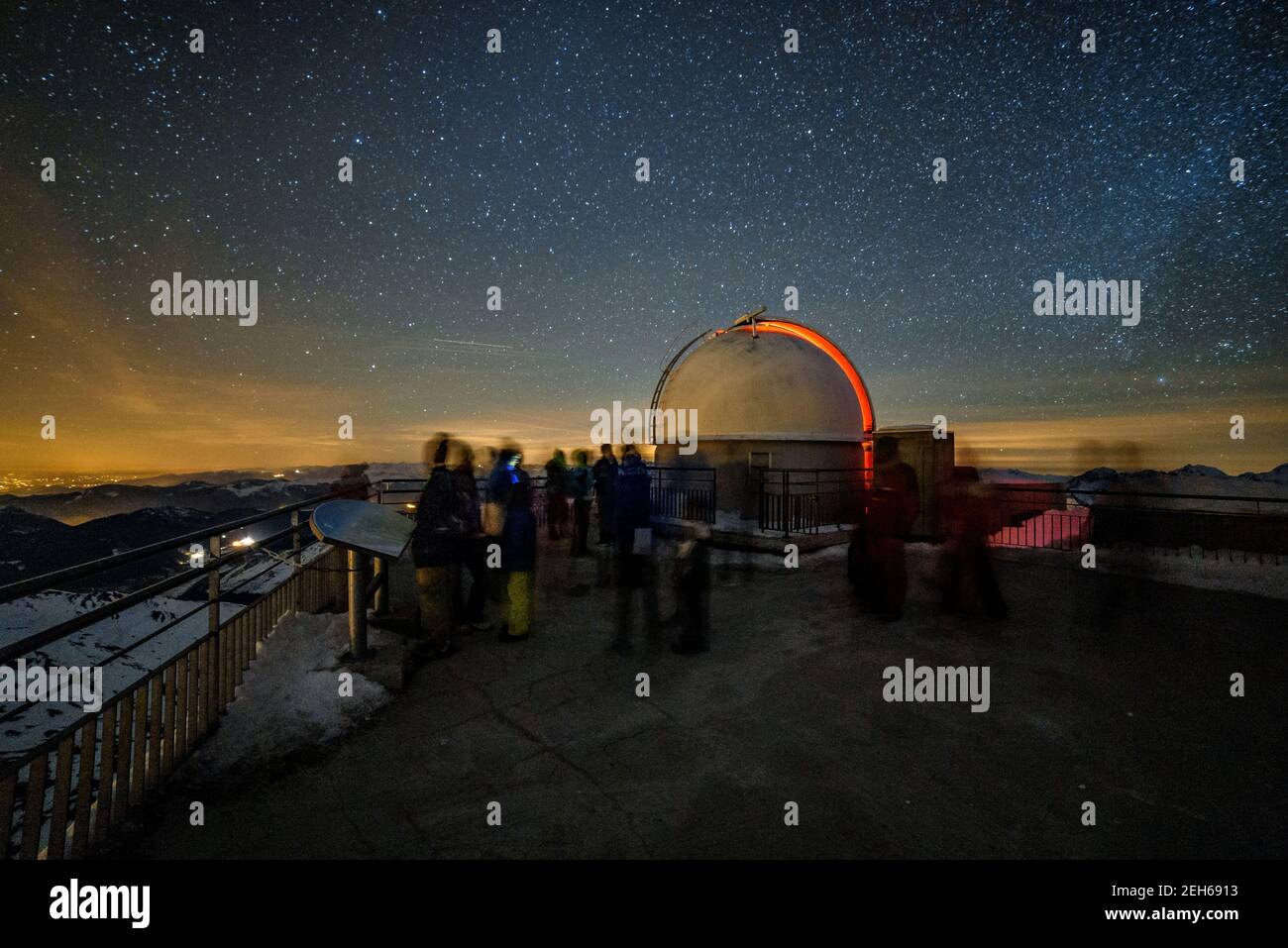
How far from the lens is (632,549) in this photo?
7.06m

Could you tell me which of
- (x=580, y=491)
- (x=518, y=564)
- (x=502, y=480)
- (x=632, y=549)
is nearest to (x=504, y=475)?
(x=502, y=480)

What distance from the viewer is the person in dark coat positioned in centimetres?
1012

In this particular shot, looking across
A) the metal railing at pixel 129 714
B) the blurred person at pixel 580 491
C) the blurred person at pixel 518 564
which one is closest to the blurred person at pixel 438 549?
the blurred person at pixel 518 564

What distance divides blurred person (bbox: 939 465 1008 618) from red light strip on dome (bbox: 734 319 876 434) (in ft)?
36.6

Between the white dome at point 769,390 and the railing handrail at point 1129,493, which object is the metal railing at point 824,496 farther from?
the railing handrail at point 1129,493

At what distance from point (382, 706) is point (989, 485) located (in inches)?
286

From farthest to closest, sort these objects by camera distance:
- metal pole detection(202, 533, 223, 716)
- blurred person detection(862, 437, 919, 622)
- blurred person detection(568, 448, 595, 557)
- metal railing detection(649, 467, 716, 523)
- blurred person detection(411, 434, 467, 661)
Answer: metal railing detection(649, 467, 716, 523) → blurred person detection(568, 448, 595, 557) → blurred person detection(862, 437, 919, 622) → blurred person detection(411, 434, 467, 661) → metal pole detection(202, 533, 223, 716)

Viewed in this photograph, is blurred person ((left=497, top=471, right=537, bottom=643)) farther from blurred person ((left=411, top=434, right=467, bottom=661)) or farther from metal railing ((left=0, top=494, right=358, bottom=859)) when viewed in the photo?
metal railing ((left=0, top=494, right=358, bottom=859))

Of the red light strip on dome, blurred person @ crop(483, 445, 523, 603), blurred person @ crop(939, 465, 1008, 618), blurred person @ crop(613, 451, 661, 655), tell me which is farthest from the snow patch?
the red light strip on dome

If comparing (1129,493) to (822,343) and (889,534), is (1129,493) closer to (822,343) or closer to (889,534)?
(889,534)

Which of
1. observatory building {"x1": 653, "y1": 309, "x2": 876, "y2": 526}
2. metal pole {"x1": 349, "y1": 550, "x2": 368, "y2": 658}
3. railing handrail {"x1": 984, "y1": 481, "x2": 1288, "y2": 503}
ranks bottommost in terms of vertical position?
metal pole {"x1": 349, "y1": 550, "x2": 368, "y2": 658}

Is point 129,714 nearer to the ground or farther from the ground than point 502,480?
A: nearer to the ground

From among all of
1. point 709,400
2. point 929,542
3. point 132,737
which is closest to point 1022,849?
point 132,737

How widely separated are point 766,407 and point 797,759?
13317 millimetres
